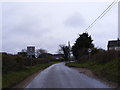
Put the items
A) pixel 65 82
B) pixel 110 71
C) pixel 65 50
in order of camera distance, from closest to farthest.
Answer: pixel 65 82
pixel 110 71
pixel 65 50

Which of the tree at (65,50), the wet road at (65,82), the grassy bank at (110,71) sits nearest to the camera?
the wet road at (65,82)

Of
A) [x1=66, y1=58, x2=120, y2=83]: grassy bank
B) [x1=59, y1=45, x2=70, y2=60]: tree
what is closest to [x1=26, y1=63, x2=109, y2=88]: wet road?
[x1=66, y1=58, x2=120, y2=83]: grassy bank

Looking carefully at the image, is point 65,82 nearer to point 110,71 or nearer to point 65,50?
point 110,71

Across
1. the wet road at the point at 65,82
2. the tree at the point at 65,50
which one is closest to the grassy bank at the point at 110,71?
the wet road at the point at 65,82

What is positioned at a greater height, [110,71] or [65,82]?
[110,71]

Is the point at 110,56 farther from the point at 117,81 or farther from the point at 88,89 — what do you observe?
the point at 88,89

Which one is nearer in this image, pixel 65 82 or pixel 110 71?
pixel 65 82

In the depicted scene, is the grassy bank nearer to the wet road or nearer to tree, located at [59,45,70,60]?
the wet road

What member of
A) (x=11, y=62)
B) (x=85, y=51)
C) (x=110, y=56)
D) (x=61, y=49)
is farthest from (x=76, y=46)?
(x=61, y=49)

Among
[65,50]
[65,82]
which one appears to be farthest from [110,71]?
[65,50]

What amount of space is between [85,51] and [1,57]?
128 ft

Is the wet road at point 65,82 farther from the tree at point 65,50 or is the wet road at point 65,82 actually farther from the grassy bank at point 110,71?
the tree at point 65,50

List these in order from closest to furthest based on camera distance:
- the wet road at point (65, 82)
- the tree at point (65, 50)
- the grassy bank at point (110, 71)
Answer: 1. the wet road at point (65, 82)
2. the grassy bank at point (110, 71)
3. the tree at point (65, 50)

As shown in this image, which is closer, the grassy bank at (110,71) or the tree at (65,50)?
the grassy bank at (110,71)
